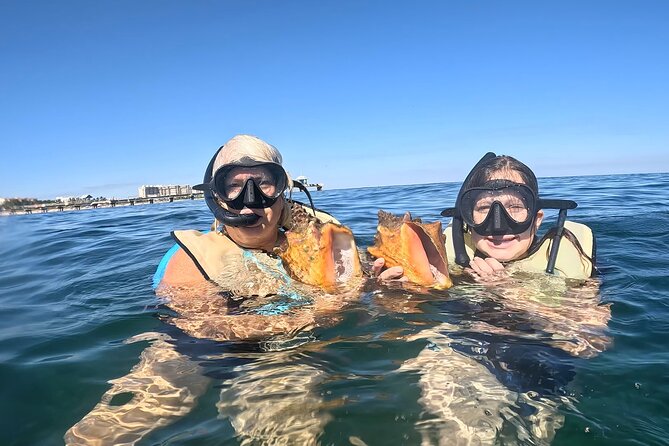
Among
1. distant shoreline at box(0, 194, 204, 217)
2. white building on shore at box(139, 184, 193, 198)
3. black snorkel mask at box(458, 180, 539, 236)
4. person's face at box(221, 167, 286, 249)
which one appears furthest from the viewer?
white building on shore at box(139, 184, 193, 198)

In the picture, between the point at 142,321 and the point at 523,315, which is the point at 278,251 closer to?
the point at 142,321

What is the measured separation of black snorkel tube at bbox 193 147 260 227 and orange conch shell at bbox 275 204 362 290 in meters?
0.39

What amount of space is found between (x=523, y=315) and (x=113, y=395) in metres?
3.00

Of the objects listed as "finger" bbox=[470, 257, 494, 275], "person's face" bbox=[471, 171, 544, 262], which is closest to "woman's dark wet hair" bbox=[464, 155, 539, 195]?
"person's face" bbox=[471, 171, 544, 262]

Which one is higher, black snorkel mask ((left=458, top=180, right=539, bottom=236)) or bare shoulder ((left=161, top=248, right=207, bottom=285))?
black snorkel mask ((left=458, top=180, right=539, bottom=236))

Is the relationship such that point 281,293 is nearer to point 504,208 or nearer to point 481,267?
point 481,267

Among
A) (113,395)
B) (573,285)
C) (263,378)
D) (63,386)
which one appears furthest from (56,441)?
(573,285)

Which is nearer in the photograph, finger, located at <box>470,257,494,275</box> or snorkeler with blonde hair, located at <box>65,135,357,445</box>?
snorkeler with blonde hair, located at <box>65,135,357,445</box>

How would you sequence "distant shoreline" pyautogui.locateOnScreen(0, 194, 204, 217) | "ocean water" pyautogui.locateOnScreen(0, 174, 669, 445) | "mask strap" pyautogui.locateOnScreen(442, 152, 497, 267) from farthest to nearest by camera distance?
"distant shoreline" pyautogui.locateOnScreen(0, 194, 204, 217)
"mask strap" pyautogui.locateOnScreen(442, 152, 497, 267)
"ocean water" pyautogui.locateOnScreen(0, 174, 669, 445)

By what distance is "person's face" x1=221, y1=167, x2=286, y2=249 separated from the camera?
427 centimetres

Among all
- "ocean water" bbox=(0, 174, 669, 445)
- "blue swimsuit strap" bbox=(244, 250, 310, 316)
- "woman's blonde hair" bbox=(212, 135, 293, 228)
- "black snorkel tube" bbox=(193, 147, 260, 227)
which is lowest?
"ocean water" bbox=(0, 174, 669, 445)

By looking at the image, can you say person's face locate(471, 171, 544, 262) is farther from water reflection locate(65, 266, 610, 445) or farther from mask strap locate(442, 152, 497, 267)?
water reflection locate(65, 266, 610, 445)

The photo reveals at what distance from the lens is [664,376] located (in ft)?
9.64

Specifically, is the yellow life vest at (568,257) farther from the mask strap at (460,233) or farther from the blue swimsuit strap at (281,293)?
the blue swimsuit strap at (281,293)
